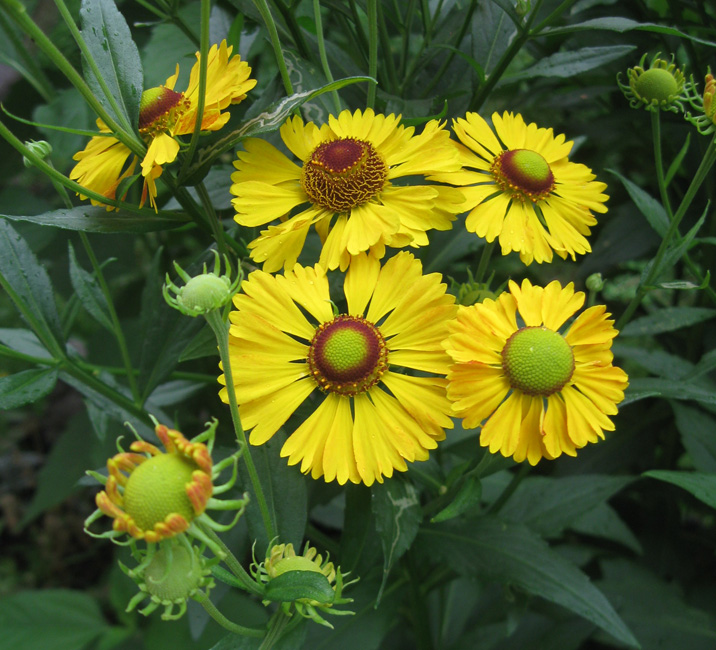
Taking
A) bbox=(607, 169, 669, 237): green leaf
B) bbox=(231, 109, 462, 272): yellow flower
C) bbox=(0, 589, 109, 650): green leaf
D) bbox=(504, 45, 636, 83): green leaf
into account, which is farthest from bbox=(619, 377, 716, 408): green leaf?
bbox=(0, 589, 109, 650): green leaf

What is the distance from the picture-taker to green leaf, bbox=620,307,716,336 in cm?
96

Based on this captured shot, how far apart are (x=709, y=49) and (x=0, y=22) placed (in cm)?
124

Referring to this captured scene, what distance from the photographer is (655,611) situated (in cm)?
112

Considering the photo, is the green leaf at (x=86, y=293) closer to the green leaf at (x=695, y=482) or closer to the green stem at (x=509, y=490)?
the green stem at (x=509, y=490)

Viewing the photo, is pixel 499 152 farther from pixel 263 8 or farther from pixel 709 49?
pixel 709 49

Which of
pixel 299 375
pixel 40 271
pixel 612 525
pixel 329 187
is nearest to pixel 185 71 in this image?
pixel 40 271

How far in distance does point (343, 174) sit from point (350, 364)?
0.18 meters

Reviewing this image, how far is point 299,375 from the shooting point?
657 mm

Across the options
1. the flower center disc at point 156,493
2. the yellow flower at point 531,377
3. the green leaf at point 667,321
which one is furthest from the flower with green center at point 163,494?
the green leaf at point 667,321

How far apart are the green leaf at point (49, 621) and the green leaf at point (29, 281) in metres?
0.84

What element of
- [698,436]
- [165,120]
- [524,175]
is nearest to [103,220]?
[165,120]

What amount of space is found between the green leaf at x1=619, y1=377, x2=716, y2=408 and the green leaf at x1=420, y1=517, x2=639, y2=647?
0.68ft

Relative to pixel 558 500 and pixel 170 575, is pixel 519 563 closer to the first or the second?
pixel 558 500

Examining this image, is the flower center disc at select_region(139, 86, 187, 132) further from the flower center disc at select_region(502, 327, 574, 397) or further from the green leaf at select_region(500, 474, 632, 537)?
the green leaf at select_region(500, 474, 632, 537)
